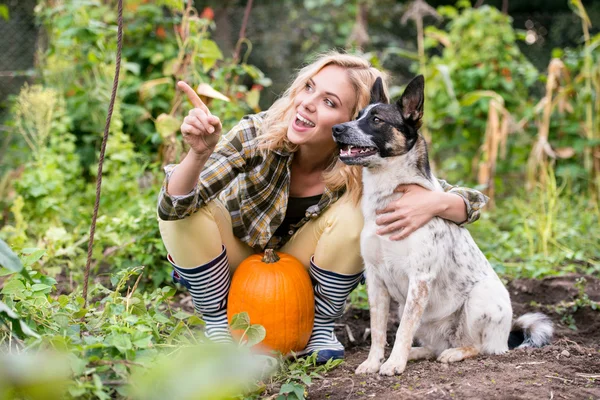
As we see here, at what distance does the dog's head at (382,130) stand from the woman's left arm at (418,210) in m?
0.19

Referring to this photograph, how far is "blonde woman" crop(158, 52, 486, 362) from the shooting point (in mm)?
2738

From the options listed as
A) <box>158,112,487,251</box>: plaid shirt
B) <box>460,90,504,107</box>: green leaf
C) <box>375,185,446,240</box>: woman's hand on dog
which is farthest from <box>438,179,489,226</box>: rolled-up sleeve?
<box>460,90,504,107</box>: green leaf

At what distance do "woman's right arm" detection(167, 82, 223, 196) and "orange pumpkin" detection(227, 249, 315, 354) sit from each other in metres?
0.51

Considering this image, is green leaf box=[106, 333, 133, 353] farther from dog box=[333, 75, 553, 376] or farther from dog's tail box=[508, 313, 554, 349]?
dog's tail box=[508, 313, 554, 349]

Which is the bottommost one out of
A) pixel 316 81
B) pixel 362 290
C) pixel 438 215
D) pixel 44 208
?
pixel 362 290

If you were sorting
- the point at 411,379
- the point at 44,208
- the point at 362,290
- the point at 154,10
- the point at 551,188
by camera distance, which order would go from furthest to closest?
1. the point at 154,10
2. the point at 551,188
3. the point at 44,208
4. the point at 362,290
5. the point at 411,379

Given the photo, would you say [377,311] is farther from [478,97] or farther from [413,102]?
[478,97]

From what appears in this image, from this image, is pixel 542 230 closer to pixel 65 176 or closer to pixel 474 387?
pixel 474 387

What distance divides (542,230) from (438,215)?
6.84 feet

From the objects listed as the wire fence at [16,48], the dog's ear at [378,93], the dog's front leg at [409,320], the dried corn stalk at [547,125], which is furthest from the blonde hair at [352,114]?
the wire fence at [16,48]

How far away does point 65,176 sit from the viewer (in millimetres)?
4648

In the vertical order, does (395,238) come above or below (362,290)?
above

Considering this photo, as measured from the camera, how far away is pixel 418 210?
2609mm

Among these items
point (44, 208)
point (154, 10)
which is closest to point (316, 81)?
point (44, 208)
